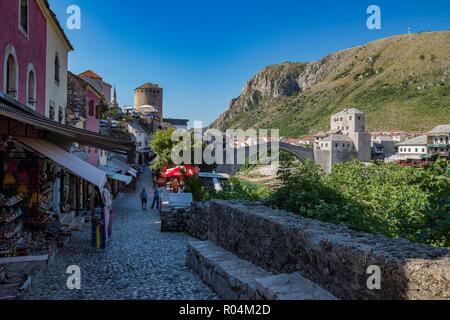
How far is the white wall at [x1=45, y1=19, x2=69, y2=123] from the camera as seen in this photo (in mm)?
13812

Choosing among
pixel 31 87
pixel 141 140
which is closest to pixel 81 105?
pixel 31 87

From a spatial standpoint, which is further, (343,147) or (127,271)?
(343,147)

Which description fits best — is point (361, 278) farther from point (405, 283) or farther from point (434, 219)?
point (434, 219)

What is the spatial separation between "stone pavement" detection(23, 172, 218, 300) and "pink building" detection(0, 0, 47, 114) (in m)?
4.13

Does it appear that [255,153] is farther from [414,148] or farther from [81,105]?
[81,105]

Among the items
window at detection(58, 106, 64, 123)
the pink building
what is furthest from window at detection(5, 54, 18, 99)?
window at detection(58, 106, 64, 123)

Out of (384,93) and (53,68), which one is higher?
(384,93)

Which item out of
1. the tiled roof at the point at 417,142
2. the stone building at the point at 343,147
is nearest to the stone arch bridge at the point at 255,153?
the stone building at the point at 343,147

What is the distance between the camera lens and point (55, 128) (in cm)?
709

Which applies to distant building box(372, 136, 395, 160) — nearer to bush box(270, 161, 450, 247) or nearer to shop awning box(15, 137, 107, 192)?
bush box(270, 161, 450, 247)

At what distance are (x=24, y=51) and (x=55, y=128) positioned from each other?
5.03 meters

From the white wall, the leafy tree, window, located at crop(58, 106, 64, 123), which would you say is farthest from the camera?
the leafy tree
